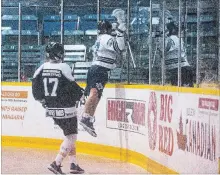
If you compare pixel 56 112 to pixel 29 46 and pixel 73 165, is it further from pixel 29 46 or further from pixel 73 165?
pixel 29 46

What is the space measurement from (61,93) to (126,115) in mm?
679

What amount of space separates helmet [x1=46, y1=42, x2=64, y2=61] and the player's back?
11cm

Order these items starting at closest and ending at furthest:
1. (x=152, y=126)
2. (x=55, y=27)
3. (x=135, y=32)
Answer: (x=152, y=126) → (x=135, y=32) → (x=55, y=27)

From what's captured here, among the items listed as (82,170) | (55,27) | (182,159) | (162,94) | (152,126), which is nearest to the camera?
(182,159)

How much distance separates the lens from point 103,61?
7363mm

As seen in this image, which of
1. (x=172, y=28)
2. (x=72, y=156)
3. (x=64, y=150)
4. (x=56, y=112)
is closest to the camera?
(x=172, y=28)

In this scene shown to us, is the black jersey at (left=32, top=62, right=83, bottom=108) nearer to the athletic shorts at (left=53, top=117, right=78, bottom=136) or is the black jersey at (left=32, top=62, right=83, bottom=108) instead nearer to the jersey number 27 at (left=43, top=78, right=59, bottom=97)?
the jersey number 27 at (left=43, top=78, right=59, bottom=97)

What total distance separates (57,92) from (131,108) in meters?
0.75

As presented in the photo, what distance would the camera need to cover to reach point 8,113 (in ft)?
27.0

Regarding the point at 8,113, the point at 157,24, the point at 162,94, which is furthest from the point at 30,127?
the point at 162,94

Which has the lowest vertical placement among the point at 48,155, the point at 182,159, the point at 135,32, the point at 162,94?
the point at 48,155

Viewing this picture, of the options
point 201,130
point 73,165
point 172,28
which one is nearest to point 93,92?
point 73,165

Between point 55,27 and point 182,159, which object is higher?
point 55,27

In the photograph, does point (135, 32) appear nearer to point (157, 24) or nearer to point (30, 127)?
point (157, 24)
